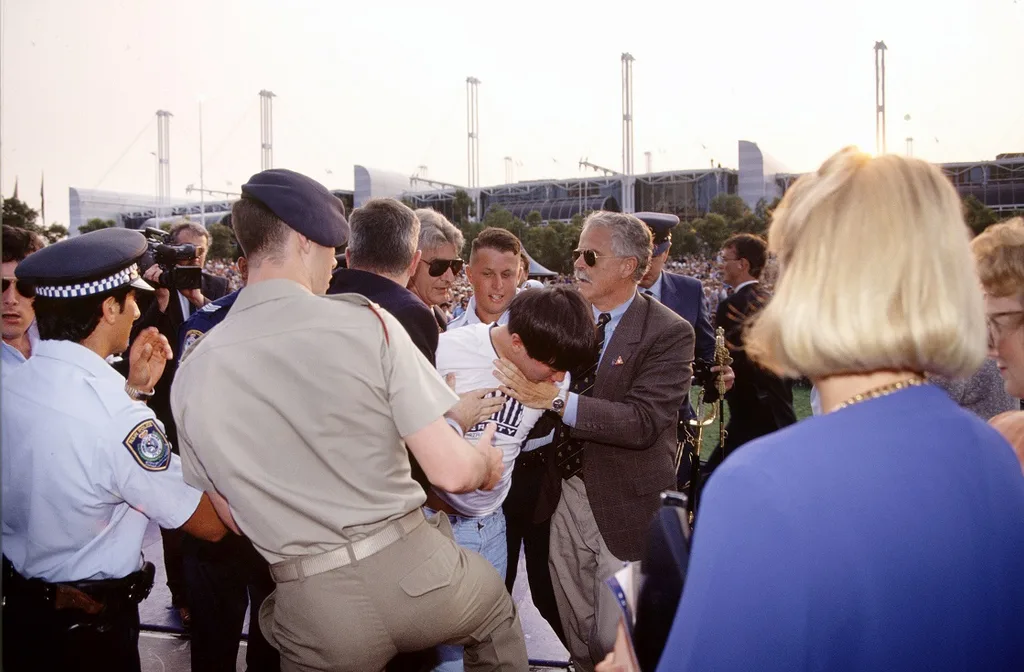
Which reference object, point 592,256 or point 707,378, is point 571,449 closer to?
point 592,256

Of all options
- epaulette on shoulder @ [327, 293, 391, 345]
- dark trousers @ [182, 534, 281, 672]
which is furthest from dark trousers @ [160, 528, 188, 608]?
epaulette on shoulder @ [327, 293, 391, 345]

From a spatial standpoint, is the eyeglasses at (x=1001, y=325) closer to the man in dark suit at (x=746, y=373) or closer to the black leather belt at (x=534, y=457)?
the black leather belt at (x=534, y=457)

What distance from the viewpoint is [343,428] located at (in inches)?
74.5

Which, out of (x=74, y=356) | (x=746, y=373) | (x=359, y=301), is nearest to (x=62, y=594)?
(x=74, y=356)

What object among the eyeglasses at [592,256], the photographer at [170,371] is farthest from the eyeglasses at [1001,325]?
the photographer at [170,371]

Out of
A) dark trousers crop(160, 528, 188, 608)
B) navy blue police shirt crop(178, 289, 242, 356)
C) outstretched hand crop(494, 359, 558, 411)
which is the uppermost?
navy blue police shirt crop(178, 289, 242, 356)

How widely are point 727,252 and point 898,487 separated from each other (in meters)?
5.42

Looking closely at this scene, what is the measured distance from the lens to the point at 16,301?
346 cm

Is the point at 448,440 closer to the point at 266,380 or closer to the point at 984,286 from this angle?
the point at 266,380

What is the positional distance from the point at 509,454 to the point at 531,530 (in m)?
1.04

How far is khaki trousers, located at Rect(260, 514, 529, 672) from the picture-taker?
6.28ft

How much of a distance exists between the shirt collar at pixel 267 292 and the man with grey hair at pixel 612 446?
50.7 inches

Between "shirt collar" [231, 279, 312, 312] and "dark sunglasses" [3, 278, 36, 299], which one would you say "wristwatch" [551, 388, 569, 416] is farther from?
"dark sunglasses" [3, 278, 36, 299]

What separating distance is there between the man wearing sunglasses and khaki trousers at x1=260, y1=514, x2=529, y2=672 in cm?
227
